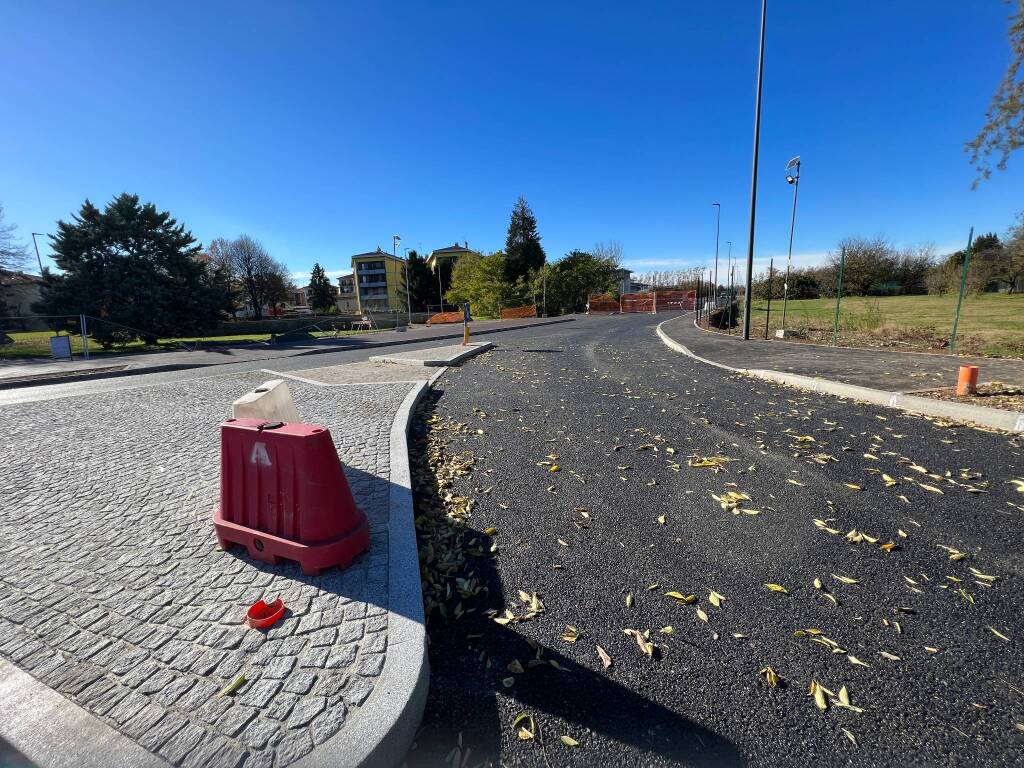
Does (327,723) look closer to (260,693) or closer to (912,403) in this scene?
(260,693)

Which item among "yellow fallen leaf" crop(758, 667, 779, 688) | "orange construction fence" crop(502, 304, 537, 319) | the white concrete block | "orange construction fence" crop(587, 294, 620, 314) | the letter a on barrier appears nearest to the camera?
"yellow fallen leaf" crop(758, 667, 779, 688)

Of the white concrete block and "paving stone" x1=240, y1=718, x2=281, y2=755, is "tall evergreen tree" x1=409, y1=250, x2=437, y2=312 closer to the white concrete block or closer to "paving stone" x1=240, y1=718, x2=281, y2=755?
the white concrete block

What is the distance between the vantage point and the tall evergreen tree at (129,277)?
20281mm

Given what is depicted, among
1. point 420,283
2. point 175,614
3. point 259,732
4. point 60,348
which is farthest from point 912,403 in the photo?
point 420,283

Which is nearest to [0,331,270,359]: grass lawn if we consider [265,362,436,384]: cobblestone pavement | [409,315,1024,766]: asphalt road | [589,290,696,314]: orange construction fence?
[265,362,436,384]: cobblestone pavement

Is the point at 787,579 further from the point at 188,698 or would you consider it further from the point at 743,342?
the point at 743,342

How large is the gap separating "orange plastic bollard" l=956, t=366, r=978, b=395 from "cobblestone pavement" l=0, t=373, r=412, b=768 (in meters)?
8.33

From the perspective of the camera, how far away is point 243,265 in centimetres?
5816

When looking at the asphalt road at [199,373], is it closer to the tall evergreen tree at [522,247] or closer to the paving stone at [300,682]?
the paving stone at [300,682]

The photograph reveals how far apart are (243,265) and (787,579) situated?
69043 millimetres

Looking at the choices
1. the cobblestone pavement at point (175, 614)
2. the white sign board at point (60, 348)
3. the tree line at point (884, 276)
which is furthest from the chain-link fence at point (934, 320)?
the white sign board at point (60, 348)

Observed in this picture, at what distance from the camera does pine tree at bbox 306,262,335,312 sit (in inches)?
2844

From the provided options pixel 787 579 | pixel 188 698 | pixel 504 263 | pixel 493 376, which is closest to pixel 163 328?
pixel 493 376

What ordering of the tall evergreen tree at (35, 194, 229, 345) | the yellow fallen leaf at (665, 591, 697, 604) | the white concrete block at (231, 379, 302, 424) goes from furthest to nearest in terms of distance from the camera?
the tall evergreen tree at (35, 194, 229, 345)
the white concrete block at (231, 379, 302, 424)
the yellow fallen leaf at (665, 591, 697, 604)
